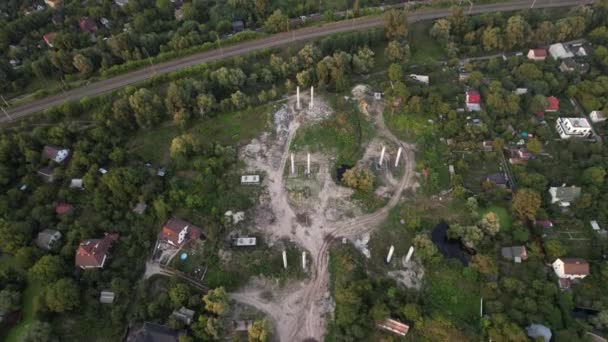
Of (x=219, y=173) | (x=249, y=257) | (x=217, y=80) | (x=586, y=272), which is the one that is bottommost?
(x=586, y=272)

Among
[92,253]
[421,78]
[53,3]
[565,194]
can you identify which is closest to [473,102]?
[421,78]

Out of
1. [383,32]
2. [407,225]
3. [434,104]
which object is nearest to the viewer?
[407,225]

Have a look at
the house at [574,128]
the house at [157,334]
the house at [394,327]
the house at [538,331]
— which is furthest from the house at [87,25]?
the house at [538,331]

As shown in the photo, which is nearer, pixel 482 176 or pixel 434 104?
pixel 482 176

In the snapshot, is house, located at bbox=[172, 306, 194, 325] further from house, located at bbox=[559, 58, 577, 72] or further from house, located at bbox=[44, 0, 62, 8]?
house, located at bbox=[44, 0, 62, 8]

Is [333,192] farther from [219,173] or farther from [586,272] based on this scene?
[586,272]

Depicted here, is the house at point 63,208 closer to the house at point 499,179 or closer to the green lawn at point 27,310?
the green lawn at point 27,310

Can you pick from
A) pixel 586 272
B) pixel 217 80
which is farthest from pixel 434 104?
pixel 217 80

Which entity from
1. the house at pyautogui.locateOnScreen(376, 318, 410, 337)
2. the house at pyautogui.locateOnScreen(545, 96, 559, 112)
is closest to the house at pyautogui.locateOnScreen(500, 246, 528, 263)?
the house at pyautogui.locateOnScreen(376, 318, 410, 337)
